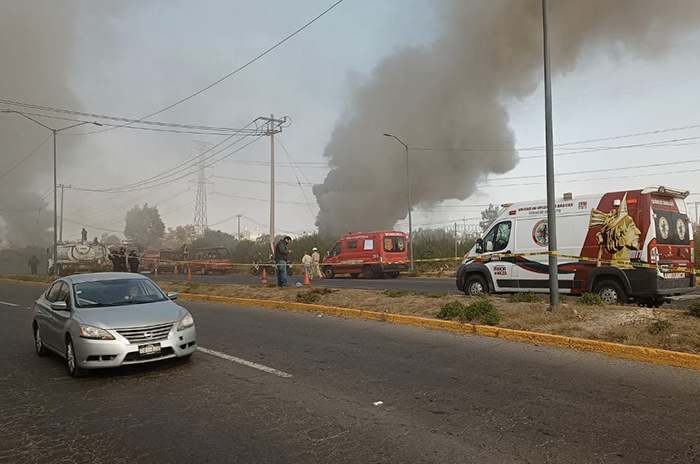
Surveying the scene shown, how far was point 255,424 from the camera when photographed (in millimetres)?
4254

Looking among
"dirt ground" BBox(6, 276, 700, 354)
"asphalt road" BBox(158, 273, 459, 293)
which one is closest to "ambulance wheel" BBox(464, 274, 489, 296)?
"dirt ground" BBox(6, 276, 700, 354)

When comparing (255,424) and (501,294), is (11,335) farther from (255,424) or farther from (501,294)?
(501,294)

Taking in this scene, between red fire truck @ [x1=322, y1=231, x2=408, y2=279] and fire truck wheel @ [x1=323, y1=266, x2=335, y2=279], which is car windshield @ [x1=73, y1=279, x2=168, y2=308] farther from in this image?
fire truck wheel @ [x1=323, y1=266, x2=335, y2=279]

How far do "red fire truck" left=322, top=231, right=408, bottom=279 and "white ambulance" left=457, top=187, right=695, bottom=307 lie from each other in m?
12.5

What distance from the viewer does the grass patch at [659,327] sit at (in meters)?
6.64

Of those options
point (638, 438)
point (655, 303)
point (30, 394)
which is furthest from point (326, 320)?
point (638, 438)

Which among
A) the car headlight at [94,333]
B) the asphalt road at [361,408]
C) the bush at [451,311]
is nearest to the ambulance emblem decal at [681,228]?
the bush at [451,311]

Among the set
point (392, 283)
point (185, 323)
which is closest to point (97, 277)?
point (185, 323)

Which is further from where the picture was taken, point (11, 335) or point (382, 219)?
point (382, 219)

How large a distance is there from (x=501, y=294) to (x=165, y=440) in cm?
915

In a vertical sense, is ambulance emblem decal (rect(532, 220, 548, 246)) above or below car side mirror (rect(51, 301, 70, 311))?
above

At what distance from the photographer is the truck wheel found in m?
9.57

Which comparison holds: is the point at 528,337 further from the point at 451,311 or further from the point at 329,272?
the point at 329,272

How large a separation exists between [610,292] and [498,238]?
2.62 m
